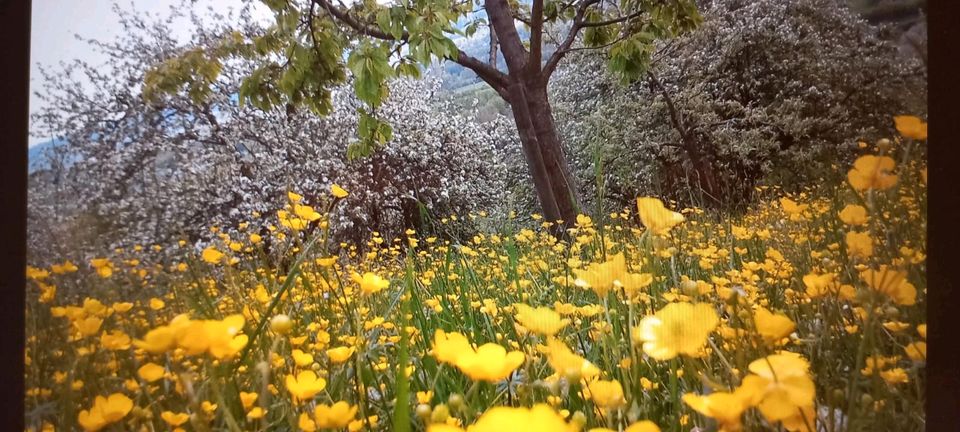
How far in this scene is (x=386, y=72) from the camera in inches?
18.9

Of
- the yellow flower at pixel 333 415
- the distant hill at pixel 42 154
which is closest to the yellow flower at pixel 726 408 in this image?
the yellow flower at pixel 333 415

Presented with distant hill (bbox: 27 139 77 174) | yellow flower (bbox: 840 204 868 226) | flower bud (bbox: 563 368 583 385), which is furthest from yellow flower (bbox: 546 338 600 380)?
distant hill (bbox: 27 139 77 174)

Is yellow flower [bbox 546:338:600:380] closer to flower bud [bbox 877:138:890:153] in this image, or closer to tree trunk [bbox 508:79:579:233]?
tree trunk [bbox 508:79:579:233]

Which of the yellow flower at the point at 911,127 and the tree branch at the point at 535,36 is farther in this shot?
the tree branch at the point at 535,36

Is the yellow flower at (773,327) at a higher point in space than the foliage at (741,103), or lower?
lower

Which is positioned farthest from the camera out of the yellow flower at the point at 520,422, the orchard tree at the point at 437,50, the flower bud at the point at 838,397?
the orchard tree at the point at 437,50

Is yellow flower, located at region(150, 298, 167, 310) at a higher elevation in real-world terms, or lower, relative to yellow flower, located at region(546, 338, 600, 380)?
higher

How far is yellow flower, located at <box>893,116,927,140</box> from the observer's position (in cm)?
41

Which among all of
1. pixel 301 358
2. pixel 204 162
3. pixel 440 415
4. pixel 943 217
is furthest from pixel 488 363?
pixel 943 217

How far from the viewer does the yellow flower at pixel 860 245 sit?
15.8 inches

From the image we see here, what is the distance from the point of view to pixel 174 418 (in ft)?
1.16

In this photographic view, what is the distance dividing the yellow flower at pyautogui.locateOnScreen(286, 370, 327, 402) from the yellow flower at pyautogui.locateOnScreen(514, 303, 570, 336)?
5.9 inches

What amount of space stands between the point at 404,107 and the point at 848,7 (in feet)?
1.15

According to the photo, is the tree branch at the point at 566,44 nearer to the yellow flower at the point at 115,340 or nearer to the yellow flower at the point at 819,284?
the yellow flower at the point at 819,284
